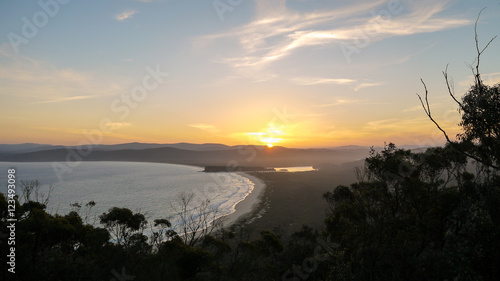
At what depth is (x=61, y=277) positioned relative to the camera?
37.9ft

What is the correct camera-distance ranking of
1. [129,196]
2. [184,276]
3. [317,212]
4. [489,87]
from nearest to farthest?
[489,87], [184,276], [317,212], [129,196]

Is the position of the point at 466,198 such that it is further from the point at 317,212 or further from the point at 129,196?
the point at 129,196

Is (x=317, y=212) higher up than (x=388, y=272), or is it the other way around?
(x=388, y=272)

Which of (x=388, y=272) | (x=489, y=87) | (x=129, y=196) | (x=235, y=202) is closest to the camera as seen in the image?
(x=489, y=87)

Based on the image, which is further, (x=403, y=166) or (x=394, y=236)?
(x=403, y=166)

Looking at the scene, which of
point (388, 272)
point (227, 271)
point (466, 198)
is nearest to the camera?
point (388, 272)

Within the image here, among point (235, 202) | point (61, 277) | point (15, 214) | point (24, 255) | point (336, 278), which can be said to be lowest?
point (235, 202)

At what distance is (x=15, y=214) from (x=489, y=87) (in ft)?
73.4

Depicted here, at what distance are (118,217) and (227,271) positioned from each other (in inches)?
335

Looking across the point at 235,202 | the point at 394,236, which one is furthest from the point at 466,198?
the point at 235,202

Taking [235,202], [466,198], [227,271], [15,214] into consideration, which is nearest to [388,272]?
[466,198]

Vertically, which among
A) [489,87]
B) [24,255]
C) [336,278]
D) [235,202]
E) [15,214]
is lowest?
[235,202]

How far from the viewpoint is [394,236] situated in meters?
14.9

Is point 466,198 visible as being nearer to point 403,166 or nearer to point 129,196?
point 403,166
